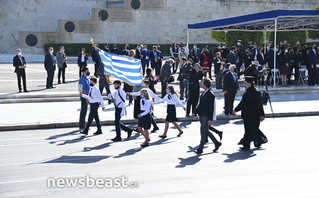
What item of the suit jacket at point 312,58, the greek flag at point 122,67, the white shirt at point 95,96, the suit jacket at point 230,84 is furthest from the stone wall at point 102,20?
the white shirt at point 95,96

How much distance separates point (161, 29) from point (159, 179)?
108 feet

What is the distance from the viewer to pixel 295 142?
42.0 feet

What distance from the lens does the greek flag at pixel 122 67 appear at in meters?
14.7

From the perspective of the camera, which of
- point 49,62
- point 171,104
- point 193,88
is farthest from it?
point 49,62

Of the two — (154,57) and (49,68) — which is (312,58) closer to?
(154,57)

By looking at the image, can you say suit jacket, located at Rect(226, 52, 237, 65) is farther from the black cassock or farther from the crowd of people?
the black cassock

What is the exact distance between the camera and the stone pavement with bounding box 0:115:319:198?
8.29m

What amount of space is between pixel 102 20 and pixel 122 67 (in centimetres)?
2454

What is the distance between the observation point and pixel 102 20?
127 ft

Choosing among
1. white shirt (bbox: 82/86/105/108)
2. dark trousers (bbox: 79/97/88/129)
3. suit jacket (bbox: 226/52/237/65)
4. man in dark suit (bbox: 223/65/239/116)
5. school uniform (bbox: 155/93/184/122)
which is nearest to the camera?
school uniform (bbox: 155/93/184/122)

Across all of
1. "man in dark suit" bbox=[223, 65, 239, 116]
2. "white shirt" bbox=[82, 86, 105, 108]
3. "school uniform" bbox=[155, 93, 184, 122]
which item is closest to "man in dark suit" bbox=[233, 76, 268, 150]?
"school uniform" bbox=[155, 93, 184, 122]

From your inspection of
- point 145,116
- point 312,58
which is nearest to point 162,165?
point 145,116

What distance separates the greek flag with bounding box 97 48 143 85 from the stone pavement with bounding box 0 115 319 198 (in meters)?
1.73

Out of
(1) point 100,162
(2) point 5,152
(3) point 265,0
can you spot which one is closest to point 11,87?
(2) point 5,152
